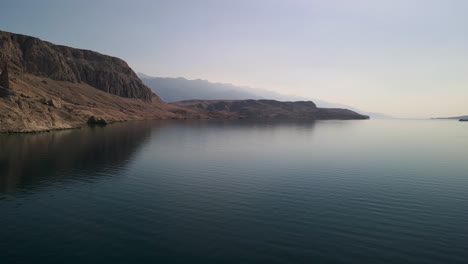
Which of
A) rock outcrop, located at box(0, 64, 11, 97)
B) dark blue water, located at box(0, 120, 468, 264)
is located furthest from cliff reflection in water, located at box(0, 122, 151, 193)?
rock outcrop, located at box(0, 64, 11, 97)

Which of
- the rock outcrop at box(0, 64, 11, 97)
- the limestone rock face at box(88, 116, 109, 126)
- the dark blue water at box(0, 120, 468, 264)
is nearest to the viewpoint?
the dark blue water at box(0, 120, 468, 264)

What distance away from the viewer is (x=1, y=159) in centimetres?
5947

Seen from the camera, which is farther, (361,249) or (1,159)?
(1,159)

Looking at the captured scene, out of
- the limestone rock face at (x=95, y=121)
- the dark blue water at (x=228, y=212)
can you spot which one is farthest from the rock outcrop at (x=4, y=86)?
the dark blue water at (x=228, y=212)

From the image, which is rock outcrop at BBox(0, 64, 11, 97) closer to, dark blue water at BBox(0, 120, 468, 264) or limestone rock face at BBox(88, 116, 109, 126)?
limestone rock face at BBox(88, 116, 109, 126)

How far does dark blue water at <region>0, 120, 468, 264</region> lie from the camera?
24027 millimetres

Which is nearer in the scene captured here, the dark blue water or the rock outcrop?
the dark blue water

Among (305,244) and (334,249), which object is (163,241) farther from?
(334,249)

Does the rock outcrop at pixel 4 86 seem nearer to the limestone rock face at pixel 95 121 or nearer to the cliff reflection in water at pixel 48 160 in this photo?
the cliff reflection in water at pixel 48 160

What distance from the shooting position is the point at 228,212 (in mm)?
33281

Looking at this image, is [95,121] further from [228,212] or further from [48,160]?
[228,212]

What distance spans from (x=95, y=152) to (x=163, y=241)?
182ft

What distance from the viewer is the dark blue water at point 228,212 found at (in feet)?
78.8

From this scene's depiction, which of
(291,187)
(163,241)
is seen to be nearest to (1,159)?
(163,241)
